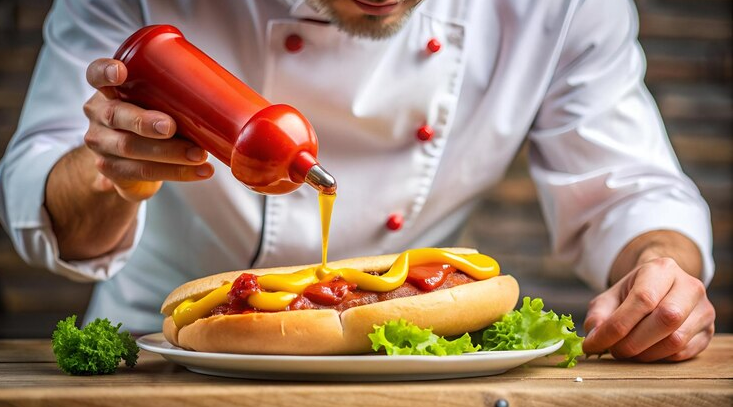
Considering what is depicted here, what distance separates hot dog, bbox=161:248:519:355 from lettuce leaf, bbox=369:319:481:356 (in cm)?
4

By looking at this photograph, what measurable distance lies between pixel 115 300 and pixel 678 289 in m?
1.46

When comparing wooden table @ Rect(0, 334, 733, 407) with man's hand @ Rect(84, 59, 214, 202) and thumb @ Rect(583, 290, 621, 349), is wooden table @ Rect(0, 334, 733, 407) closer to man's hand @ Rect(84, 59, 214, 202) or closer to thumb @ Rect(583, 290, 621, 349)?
thumb @ Rect(583, 290, 621, 349)

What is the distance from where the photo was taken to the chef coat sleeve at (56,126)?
2076 millimetres

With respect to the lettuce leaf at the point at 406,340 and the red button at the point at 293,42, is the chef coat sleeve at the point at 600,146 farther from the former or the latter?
the lettuce leaf at the point at 406,340

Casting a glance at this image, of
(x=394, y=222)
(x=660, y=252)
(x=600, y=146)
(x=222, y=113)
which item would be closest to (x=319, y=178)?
(x=222, y=113)

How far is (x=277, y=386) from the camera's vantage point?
142cm

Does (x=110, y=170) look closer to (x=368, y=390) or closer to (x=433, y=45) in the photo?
(x=368, y=390)

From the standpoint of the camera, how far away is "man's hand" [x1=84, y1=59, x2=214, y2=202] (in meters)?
1.57

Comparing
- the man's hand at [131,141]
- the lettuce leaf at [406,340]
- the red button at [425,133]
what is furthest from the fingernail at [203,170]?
the red button at [425,133]

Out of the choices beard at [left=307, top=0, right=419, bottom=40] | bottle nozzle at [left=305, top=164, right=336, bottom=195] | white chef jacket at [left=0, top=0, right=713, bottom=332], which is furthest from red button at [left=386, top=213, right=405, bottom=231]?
bottle nozzle at [left=305, top=164, right=336, bottom=195]

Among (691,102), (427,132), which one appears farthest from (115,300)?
(691,102)

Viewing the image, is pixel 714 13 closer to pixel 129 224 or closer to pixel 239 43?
pixel 239 43

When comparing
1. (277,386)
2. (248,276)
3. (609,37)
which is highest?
(609,37)

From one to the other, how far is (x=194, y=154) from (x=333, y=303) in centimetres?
35
